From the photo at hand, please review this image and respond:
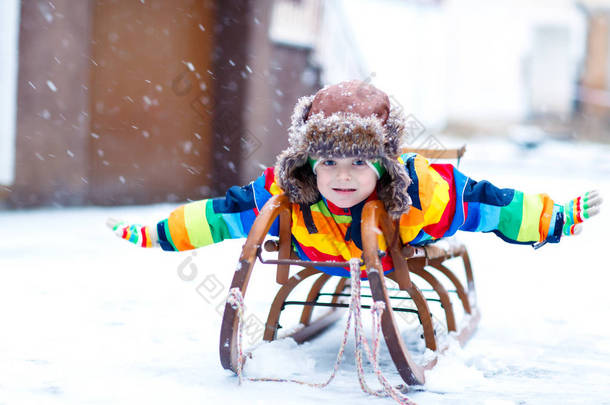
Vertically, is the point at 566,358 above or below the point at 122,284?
above

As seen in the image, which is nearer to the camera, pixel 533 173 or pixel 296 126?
pixel 296 126

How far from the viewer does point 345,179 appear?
2.02 metres

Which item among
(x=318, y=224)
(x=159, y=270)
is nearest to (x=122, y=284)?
(x=159, y=270)

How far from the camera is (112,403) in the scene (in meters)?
1.88

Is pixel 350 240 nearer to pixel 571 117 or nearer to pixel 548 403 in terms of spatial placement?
pixel 548 403

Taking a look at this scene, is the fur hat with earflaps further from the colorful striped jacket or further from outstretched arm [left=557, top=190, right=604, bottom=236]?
outstretched arm [left=557, top=190, right=604, bottom=236]

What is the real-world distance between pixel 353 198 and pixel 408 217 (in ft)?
0.64

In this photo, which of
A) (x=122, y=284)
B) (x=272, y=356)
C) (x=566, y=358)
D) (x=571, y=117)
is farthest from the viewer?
(x=571, y=117)

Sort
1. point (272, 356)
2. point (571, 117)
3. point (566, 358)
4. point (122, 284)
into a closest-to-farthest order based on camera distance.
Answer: point (272, 356) < point (566, 358) < point (122, 284) < point (571, 117)

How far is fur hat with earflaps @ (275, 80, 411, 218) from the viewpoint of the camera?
1.98 m

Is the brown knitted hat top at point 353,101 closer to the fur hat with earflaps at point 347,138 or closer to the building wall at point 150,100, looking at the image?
the fur hat with earflaps at point 347,138

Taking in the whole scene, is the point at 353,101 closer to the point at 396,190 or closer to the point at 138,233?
the point at 396,190

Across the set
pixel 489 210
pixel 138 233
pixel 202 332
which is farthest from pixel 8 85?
pixel 489 210

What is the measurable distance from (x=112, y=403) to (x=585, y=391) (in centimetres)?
147
